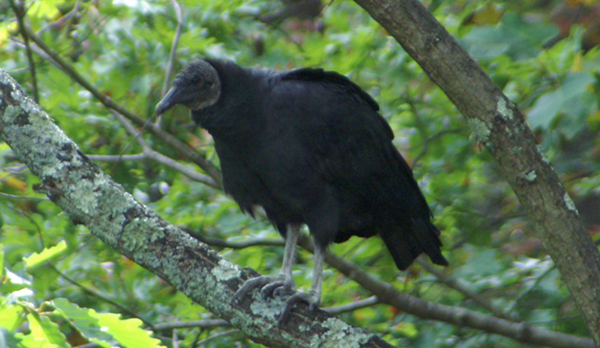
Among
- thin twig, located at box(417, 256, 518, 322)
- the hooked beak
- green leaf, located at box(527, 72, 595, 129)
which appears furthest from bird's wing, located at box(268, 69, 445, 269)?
green leaf, located at box(527, 72, 595, 129)

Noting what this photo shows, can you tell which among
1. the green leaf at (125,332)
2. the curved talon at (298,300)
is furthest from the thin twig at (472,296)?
the green leaf at (125,332)

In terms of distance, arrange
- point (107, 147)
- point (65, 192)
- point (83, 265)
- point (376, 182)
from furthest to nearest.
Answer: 1. point (107, 147)
2. point (83, 265)
3. point (376, 182)
4. point (65, 192)

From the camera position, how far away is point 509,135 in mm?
1960

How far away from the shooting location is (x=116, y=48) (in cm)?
314

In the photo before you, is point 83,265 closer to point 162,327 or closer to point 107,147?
point 162,327

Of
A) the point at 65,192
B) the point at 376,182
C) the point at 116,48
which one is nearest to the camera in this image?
the point at 65,192

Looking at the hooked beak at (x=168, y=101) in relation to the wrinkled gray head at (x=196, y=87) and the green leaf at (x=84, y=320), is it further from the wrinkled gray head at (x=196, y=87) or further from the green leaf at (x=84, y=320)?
the green leaf at (x=84, y=320)

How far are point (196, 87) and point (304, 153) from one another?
54 centimetres

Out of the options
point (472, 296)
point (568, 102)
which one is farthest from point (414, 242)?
point (568, 102)

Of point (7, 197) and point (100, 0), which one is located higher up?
point (100, 0)

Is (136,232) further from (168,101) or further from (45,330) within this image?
(168,101)

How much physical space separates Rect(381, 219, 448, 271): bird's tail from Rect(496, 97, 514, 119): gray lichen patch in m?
0.92

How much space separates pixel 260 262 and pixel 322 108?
856mm

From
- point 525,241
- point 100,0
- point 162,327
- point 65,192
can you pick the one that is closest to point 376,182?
point 162,327
